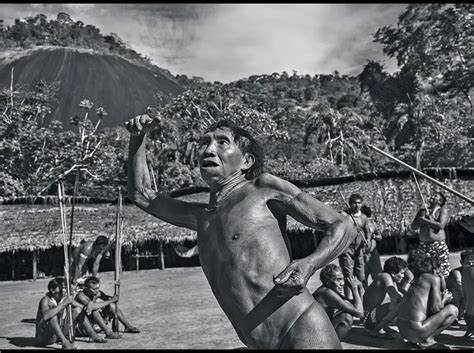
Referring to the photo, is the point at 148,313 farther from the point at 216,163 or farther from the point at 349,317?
the point at 216,163

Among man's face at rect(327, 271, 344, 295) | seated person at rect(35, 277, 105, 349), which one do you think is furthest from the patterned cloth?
seated person at rect(35, 277, 105, 349)

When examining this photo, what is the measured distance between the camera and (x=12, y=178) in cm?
2588

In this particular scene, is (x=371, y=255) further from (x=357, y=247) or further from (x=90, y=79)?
(x=90, y=79)

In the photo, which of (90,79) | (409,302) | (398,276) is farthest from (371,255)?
(90,79)

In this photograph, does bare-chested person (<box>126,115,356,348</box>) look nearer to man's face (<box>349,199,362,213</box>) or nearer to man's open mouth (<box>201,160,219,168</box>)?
man's open mouth (<box>201,160,219,168</box>)

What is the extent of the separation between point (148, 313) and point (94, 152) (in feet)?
64.2

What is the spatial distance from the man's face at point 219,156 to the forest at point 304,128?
1708 cm

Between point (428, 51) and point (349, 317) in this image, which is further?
point (428, 51)

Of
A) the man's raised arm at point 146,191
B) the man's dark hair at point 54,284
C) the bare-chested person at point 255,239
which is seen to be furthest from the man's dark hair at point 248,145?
the man's dark hair at point 54,284

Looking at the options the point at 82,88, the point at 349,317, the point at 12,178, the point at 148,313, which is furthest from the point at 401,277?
the point at 82,88

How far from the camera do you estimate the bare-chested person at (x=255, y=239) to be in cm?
201

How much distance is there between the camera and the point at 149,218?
Result: 66.7 feet

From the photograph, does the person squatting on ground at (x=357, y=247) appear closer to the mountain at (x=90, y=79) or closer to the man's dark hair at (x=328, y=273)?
the man's dark hair at (x=328, y=273)

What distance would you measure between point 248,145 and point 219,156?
0.15 metres
